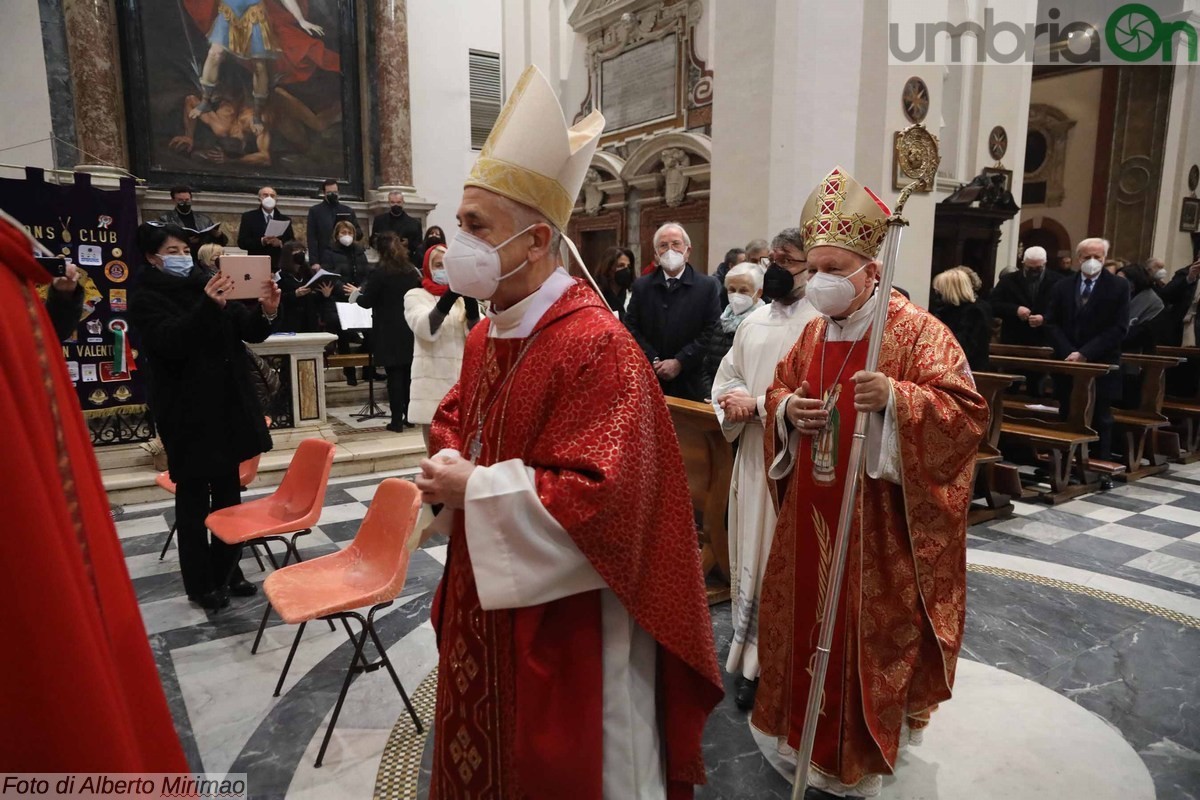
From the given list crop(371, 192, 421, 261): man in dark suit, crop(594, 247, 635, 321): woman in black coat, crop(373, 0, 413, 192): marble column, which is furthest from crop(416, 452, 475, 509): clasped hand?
crop(373, 0, 413, 192): marble column

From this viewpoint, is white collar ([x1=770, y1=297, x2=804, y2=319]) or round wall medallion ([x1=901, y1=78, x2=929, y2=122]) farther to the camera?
round wall medallion ([x1=901, y1=78, x2=929, y2=122])

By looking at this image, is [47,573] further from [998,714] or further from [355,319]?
[355,319]

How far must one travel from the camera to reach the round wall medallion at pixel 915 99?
23.6ft

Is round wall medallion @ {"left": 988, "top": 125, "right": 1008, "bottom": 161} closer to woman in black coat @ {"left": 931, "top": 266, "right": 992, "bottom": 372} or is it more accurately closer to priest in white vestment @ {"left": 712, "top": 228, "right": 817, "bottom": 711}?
woman in black coat @ {"left": 931, "top": 266, "right": 992, "bottom": 372}

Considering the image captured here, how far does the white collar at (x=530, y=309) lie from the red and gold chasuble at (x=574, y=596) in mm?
21

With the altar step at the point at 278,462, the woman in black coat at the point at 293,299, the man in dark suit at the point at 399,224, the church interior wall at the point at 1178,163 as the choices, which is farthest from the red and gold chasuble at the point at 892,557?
the church interior wall at the point at 1178,163

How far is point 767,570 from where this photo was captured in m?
2.43

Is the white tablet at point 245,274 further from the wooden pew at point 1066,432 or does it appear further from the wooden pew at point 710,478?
the wooden pew at point 1066,432

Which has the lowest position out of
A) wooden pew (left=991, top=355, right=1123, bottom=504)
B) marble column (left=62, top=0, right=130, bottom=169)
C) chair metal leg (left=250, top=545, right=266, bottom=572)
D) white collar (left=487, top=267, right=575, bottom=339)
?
chair metal leg (left=250, top=545, right=266, bottom=572)

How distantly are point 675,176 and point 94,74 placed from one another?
7.67m

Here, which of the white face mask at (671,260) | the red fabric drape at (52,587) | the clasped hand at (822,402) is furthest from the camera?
the white face mask at (671,260)

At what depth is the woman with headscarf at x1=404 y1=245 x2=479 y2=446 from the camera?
5.06 m

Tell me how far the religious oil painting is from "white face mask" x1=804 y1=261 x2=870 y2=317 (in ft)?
35.9

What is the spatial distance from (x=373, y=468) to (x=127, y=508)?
1760mm
